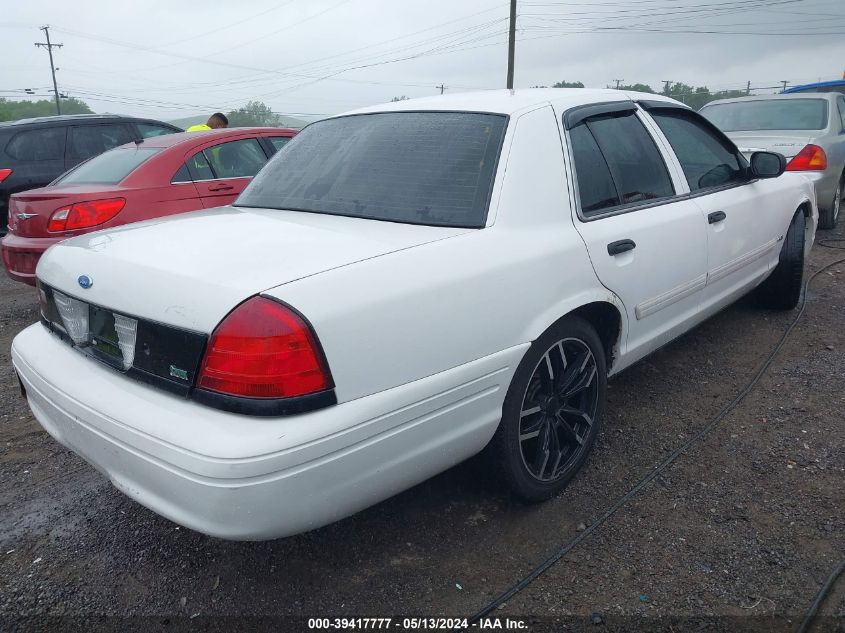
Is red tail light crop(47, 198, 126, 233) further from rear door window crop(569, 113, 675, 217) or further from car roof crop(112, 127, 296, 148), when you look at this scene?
rear door window crop(569, 113, 675, 217)

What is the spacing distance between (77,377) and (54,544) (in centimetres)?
75

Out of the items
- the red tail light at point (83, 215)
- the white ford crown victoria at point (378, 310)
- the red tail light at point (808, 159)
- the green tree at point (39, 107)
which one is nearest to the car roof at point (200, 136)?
the red tail light at point (83, 215)

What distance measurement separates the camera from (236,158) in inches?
225

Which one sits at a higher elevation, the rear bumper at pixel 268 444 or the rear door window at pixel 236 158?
the rear door window at pixel 236 158

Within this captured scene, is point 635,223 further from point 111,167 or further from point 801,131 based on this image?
point 801,131

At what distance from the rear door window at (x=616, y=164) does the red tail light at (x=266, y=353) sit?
1.39 metres

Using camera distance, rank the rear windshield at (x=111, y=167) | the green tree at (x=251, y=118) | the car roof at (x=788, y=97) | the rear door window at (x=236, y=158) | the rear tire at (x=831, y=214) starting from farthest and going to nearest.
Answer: the green tree at (x=251, y=118)
the car roof at (x=788, y=97)
the rear tire at (x=831, y=214)
the rear door window at (x=236, y=158)
the rear windshield at (x=111, y=167)

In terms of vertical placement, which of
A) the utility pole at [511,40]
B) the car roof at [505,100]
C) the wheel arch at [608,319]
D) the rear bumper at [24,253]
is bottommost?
the rear bumper at [24,253]

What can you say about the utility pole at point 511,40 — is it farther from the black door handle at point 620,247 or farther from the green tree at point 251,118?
the black door handle at point 620,247

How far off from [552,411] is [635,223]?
905 millimetres

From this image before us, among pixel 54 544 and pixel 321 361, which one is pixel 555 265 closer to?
pixel 321 361

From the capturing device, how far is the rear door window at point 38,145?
7.46m

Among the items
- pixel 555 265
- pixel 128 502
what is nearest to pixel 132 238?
pixel 128 502

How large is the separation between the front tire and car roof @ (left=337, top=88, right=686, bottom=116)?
895mm
